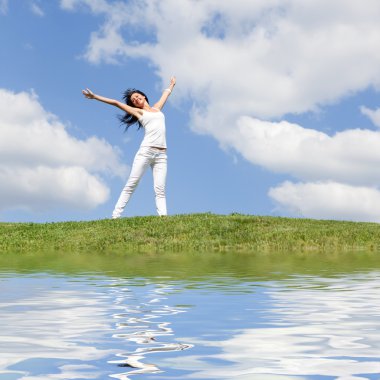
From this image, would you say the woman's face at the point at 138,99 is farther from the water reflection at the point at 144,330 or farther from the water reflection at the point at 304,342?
the water reflection at the point at 304,342

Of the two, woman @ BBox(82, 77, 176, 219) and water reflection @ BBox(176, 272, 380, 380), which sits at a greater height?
woman @ BBox(82, 77, 176, 219)

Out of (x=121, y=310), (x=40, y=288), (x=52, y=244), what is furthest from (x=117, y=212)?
(x=121, y=310)

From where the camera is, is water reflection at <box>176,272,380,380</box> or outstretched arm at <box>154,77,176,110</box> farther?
outstretched arm at <box>154,77,176,110</box>

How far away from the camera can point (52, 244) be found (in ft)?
61.0

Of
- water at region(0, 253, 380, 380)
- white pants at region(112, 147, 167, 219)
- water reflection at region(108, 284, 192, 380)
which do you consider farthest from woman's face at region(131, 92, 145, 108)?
water reflection at region(108, 284, 192, 380)

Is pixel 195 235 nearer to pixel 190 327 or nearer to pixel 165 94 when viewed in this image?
pixel 165 94

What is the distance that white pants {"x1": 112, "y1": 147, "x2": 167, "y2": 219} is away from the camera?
69.0 ft

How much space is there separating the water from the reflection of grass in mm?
8209

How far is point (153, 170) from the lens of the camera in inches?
841

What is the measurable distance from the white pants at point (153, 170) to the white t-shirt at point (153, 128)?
0.22 meters

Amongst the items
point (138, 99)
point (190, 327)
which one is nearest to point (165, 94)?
point (138, 99)

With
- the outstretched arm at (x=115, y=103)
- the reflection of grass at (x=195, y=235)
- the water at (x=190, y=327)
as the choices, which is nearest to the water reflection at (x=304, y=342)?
the water at (x=190, y=327)

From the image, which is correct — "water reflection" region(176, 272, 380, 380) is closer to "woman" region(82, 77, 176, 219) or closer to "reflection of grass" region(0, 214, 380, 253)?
"reflection of grass" region(0, 214, 380, 253)

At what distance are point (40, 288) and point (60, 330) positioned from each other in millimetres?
3074
